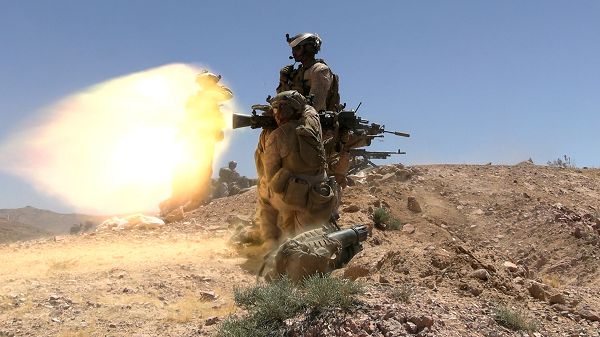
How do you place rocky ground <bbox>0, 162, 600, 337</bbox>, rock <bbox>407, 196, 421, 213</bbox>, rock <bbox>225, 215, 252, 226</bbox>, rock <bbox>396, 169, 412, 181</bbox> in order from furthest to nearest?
rock <bbox>396, 169, 412, 181</bbox> → rock <bbox>407, 196, 421, 213</bbox> → rock <bbox>225, 215, 252, 226</bbox> → rocky ground <bbox>0, 162, 600, 337</bbox>

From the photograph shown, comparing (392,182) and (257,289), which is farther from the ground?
(392,182)

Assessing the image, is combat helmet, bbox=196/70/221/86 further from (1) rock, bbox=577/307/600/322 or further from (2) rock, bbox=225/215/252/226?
(1) rock, bbox=577/307/600/322

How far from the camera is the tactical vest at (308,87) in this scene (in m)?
10.3

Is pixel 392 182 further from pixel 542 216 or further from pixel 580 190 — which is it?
pixel 580 190

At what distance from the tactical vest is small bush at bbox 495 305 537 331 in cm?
623

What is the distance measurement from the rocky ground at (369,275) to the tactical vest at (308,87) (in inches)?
83.4

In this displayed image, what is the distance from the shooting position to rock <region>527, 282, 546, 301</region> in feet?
19.0

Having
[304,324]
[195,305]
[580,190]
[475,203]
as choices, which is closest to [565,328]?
[304,324]

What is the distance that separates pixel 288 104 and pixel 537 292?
367 centimetres

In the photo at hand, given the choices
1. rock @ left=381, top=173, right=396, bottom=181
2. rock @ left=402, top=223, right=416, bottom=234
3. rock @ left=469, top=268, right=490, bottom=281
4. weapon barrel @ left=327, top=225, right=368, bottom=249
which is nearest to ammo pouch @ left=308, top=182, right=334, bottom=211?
weapon barrel @ left=327, top=225, right=368, bottom=249

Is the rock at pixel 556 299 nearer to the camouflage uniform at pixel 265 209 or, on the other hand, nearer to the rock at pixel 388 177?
the camouflage uniform at pixel 265 209

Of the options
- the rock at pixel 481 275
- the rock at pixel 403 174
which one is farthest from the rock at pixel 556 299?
the rock at pixel 403 174

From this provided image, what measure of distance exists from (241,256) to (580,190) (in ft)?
43.3

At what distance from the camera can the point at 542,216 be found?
46.6 feet
